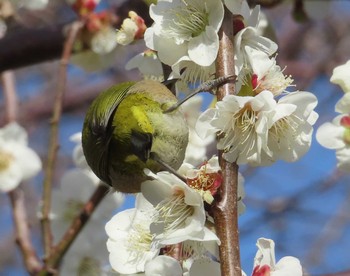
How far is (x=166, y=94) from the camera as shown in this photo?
1729 millimetres

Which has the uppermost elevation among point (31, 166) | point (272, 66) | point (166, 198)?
point (31, 166)

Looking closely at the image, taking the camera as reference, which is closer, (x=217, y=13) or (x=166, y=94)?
(x=217, y=13)

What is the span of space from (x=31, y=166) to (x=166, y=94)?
973mm

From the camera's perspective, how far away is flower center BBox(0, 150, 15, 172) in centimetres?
249

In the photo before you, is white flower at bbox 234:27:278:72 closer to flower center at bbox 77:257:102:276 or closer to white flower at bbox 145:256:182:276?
white flower at bbox 145:256:182:276

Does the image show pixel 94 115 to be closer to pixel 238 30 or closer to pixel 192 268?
pixel 238 30

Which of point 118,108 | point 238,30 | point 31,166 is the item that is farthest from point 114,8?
point 238,30

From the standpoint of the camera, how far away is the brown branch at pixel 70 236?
192 cm

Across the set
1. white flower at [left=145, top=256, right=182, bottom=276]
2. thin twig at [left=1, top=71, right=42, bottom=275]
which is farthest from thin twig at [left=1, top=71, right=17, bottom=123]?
white flower at [left=145, top=256, right=182, bottom=276]

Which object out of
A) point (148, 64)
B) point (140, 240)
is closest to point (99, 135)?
point (148, 64)

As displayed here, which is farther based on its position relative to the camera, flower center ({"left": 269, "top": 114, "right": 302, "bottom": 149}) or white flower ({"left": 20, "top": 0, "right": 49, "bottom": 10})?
white flower ({"left": 20, "top": 0, "right": 49, "bottom": 10})

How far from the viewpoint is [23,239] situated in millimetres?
2203

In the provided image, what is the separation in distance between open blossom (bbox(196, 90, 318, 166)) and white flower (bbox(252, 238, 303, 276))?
0.46 feet

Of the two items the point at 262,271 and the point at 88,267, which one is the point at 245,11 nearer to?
the point at 262,271
